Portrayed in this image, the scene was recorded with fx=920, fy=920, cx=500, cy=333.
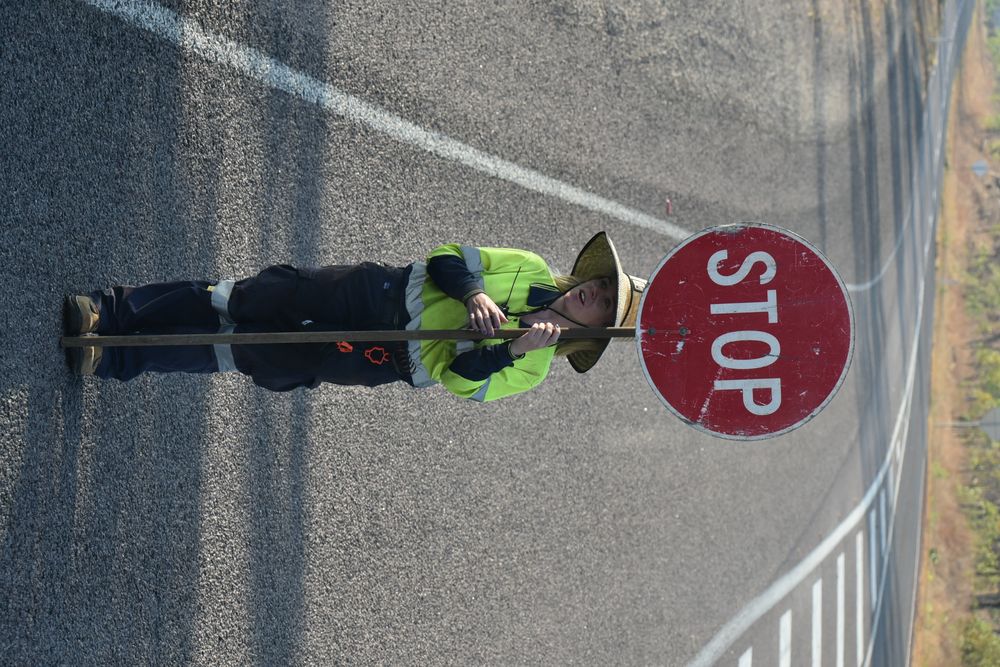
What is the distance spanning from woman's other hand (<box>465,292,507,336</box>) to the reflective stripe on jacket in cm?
25

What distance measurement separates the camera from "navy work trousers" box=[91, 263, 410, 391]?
4191mm

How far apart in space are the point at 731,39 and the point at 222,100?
7594 mm

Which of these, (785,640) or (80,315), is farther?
(785,640)

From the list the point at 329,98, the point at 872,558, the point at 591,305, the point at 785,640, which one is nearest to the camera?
the point at 591,305

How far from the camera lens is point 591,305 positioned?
163 inches

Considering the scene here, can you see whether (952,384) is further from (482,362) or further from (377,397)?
(482,362)

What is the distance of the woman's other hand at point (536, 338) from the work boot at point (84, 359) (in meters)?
1.98

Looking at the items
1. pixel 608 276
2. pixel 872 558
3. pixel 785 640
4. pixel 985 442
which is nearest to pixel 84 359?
pixel 608 276

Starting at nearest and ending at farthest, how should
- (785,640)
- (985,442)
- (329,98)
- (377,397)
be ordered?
(329,98) < (377,397) < (785,640) < (985,442)

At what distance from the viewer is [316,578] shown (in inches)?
220

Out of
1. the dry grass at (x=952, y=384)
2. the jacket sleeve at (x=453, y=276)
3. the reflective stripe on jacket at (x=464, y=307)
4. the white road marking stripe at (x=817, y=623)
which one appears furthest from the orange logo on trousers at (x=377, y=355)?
the dry grass at (x=952, y=384)

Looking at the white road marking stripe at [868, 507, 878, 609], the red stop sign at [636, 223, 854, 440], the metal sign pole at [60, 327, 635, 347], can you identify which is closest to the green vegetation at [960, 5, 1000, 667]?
the white road marking stripe at [868, 507, 878, 609]

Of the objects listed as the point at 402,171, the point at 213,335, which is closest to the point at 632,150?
the point at 402,171

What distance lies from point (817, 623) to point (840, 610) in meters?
1.08
